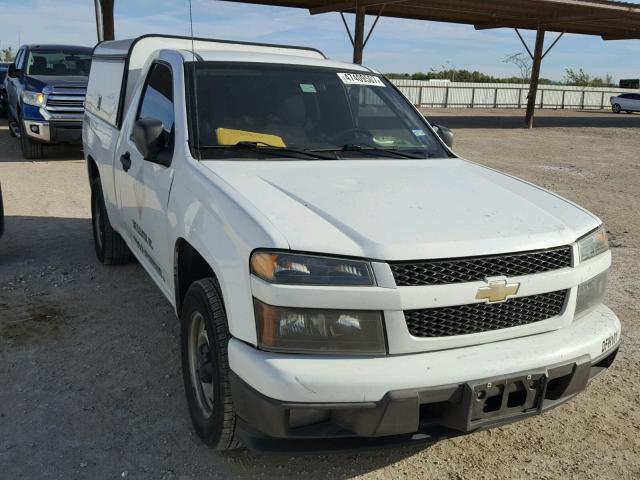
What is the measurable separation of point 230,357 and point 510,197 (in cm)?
160

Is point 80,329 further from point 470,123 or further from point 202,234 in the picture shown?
point 470,123

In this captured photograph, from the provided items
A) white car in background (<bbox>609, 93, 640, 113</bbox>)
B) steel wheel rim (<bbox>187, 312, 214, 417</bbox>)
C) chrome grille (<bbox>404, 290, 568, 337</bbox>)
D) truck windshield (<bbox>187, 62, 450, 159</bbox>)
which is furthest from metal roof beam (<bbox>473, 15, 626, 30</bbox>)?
steel wheel rim (<bbox>187, 312, 214, 417</bbox>)

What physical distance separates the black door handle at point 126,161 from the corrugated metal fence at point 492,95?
36.0 metres

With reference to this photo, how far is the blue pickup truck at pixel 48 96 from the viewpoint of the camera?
38.2 ft

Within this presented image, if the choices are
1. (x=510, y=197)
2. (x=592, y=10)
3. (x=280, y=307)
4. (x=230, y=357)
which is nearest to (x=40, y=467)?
(x=230, y=357)

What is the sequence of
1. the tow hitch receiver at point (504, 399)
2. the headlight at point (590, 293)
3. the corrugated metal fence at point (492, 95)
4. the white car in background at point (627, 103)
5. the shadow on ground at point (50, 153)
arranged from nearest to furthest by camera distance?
1. the tow hitch receiver at point (504, 399)
2. the headlight at point (590, 293)
3. the shadow on ground at point (50, 153)
4. the corrugated metal fence at point (492, 95)
5. the white car in background at point (627, 103)

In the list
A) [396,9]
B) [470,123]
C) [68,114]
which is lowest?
[470,123]

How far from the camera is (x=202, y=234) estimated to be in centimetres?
282

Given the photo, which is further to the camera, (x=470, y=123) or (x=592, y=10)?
(x=470, y=123)

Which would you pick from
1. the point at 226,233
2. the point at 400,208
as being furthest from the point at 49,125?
the point at 400,208

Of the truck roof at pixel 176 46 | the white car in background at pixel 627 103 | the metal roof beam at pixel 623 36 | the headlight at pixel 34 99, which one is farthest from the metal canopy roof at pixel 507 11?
the white car in background at pixel 627 103

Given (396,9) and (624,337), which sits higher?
(396,9)

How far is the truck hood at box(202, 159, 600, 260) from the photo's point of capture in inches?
94.7

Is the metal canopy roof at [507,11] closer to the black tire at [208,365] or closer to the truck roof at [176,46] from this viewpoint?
the truck roof at [176,46]
